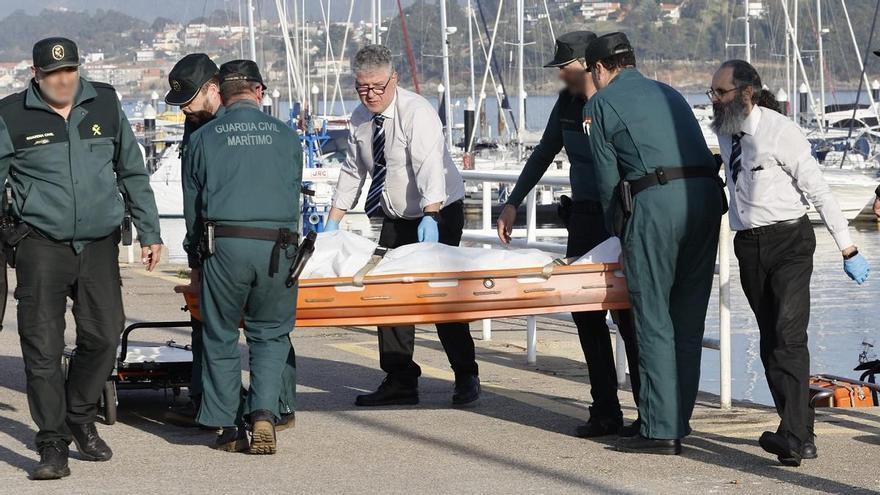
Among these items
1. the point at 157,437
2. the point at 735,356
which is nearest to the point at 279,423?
the point at 157,437

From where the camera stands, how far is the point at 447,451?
7.46 metres

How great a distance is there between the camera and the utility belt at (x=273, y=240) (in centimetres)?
725

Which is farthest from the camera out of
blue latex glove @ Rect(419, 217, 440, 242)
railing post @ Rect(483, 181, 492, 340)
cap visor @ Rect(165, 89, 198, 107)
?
railing post @ Rect(483, 181, 492, 340)

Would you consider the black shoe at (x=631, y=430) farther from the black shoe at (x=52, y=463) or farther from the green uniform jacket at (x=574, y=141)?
the black shoe at (x=52, y=463)

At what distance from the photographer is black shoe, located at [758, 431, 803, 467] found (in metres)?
6.96

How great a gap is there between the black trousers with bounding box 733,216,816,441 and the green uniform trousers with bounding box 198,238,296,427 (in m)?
2.18

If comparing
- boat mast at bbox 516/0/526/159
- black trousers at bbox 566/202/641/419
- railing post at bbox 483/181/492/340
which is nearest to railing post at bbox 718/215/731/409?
black trousers at bbox 566/202/641/419

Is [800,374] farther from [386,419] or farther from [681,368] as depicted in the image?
[386,419]

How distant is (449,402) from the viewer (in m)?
8.95

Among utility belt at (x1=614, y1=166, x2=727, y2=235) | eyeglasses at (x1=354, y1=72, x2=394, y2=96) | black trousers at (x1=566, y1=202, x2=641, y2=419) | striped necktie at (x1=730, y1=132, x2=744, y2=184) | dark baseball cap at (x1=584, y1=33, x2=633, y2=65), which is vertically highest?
dark baseball cap at (x1=584, y1=33, x2=633, y2=65)

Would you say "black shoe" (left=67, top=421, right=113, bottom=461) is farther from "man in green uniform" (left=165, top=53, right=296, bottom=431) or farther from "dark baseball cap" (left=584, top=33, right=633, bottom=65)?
"dark baseball cap" (left=584, top=33, right=633, bottom=65)

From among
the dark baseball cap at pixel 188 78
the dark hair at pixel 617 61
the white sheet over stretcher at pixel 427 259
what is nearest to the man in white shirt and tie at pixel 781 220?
the dark hair at pixel 617 61

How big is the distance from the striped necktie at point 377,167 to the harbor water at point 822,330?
225 centimetres

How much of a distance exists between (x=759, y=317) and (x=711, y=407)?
1.60 metres
